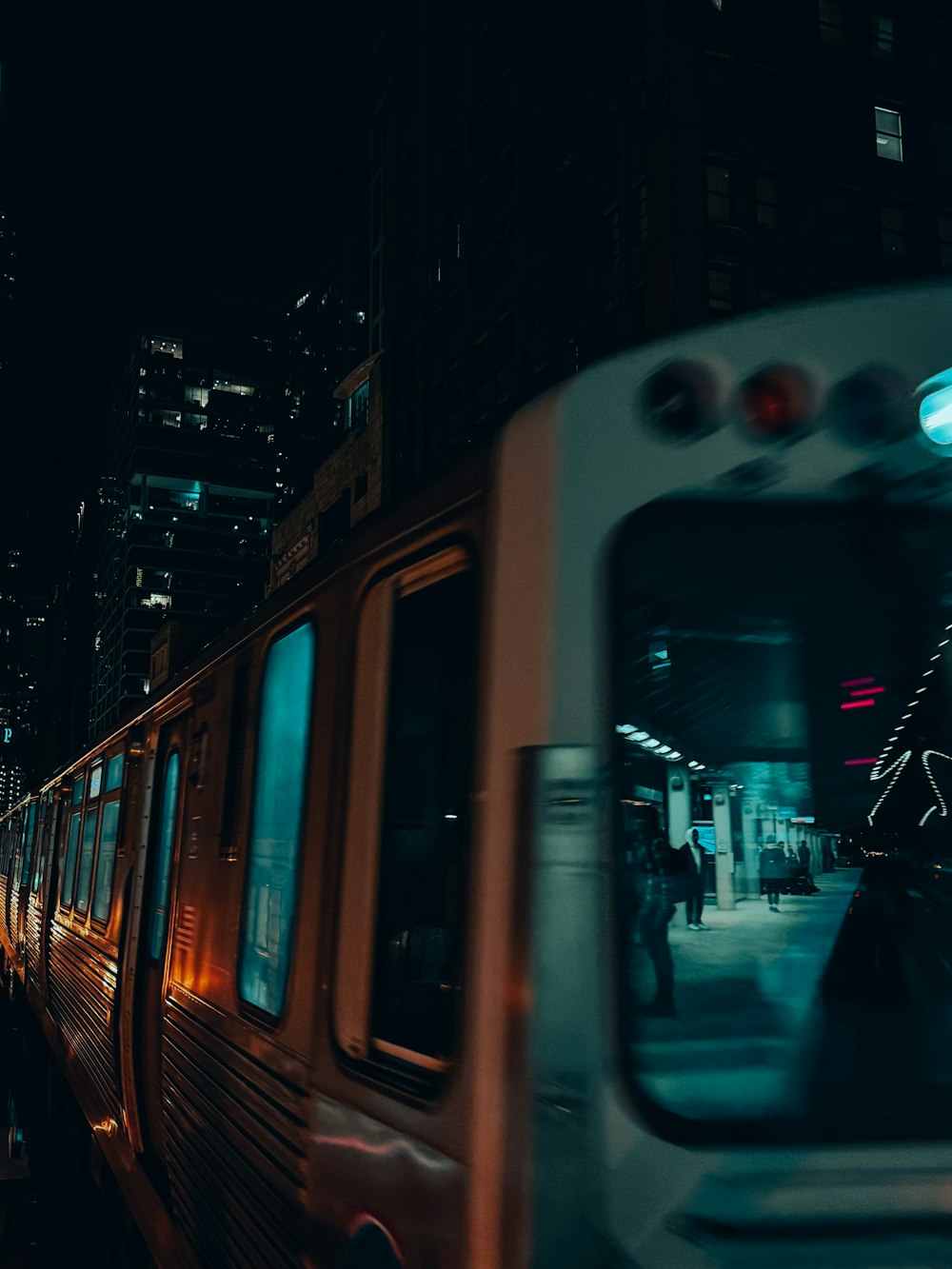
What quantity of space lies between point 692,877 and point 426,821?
69 cm

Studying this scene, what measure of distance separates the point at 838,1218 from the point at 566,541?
3.91 feet

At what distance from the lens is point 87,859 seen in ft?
28.1

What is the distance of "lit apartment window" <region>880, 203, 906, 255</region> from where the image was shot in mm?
30938

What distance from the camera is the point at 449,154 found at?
43469mm

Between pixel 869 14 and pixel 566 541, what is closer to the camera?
pixel 566 541

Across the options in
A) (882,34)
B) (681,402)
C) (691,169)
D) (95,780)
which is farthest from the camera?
(882,34)

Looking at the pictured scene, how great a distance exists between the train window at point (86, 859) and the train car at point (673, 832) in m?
6.16

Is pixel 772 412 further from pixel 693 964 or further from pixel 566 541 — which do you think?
pixel 693 964

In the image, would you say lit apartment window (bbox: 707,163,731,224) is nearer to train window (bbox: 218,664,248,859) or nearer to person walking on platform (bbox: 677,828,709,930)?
train window (bbox: 218,664,248,859)

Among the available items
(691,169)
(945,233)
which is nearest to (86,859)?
(691,169)

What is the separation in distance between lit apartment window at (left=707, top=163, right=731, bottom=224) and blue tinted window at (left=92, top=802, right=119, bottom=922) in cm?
2577

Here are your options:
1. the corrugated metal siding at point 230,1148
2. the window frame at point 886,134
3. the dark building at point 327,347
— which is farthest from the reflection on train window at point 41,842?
the dark building at point 327,347

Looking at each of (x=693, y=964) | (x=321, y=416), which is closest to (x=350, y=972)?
(x=693, y=964)

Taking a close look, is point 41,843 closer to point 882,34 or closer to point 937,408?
point 937,408
